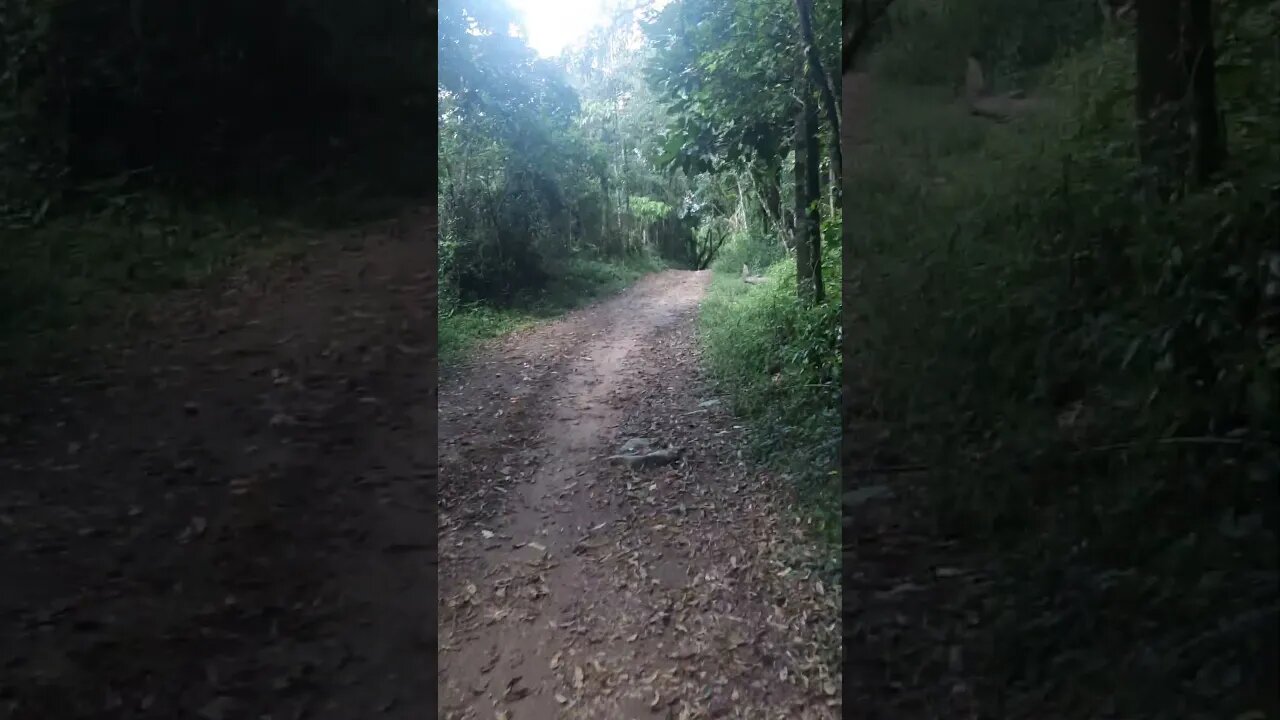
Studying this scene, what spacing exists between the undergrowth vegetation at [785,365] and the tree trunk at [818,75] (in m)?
A: 0.35

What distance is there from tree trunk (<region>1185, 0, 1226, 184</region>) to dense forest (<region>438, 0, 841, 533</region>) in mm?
1053

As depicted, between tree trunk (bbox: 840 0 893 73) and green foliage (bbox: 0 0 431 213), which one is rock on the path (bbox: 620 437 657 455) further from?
tree trunk (bbox: 840 0 893 73)

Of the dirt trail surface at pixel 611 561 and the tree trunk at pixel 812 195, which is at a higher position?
the tree trunk at pixel 812 195

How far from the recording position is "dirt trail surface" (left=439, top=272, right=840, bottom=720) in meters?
2.06

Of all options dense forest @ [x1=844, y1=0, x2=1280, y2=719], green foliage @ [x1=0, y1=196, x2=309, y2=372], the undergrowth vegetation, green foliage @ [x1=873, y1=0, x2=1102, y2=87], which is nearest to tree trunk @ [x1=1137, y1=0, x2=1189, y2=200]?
dense forest @ [x1=844, y1=0, x2=1280, y2=719]

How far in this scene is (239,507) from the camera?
7.02 feet

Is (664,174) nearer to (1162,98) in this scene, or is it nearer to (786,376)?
(786,376)

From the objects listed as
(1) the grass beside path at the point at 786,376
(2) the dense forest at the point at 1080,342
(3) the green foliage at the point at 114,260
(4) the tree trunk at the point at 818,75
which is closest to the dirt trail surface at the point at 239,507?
(3) the green foliage at the point at 114,260

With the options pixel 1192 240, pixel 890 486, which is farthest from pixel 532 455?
pixel 1192 240

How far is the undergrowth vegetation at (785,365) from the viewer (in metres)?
2.30

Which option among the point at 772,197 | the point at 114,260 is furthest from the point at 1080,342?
the point at 114,260

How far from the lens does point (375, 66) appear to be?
2426 millimetres

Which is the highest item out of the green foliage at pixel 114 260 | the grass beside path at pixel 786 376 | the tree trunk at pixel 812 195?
the tree trunk at pixel 812 195

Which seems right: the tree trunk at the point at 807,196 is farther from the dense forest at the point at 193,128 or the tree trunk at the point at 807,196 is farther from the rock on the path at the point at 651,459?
the dense forest at the point at 193,128
